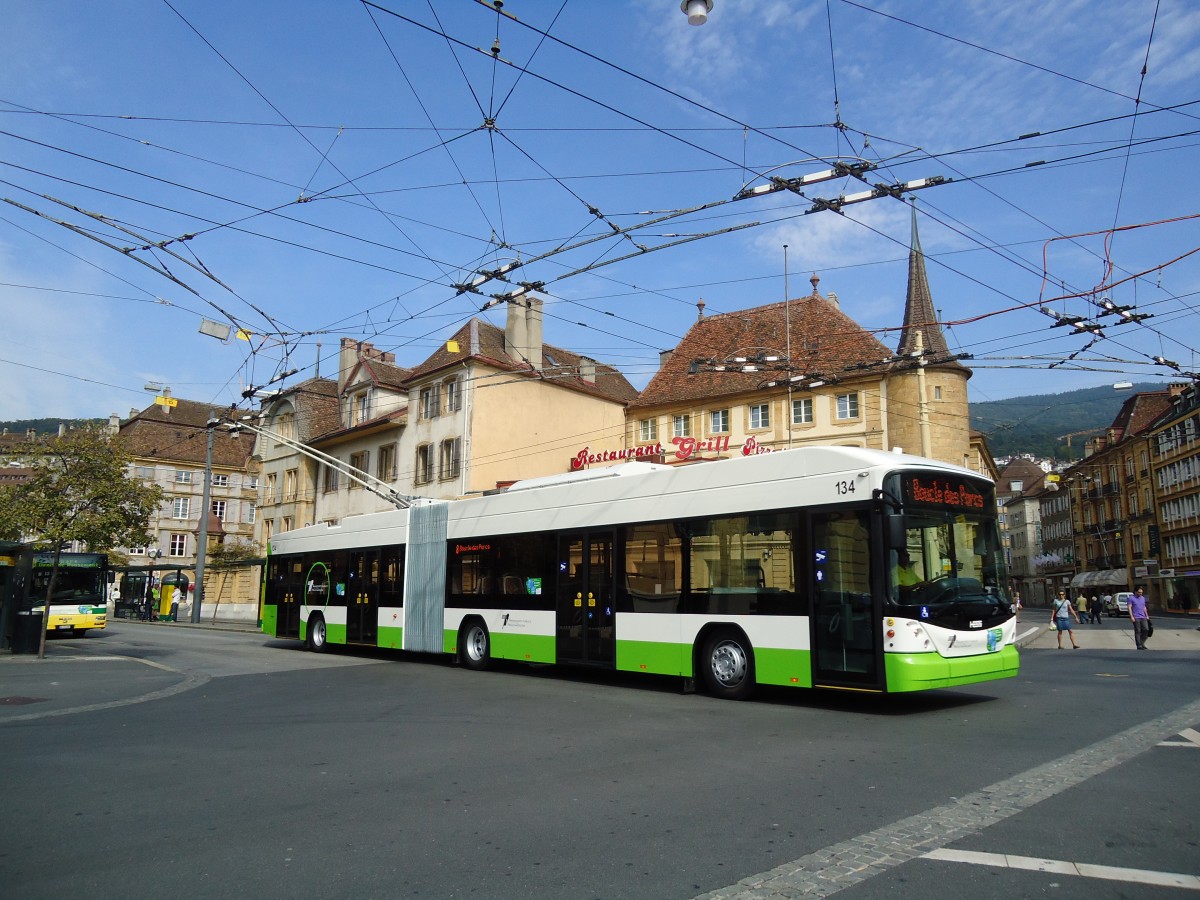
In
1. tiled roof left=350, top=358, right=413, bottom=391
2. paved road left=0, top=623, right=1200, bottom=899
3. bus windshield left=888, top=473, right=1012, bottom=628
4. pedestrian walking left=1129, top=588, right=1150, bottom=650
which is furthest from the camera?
tiled roof left=350, top=358, right=413, bottom=391

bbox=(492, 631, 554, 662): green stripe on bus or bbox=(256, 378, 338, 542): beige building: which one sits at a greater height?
bbox=(256, 378, 338, 542): beige building

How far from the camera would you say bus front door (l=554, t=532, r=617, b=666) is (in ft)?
46.8

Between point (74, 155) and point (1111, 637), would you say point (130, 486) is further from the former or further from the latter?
point (1111, 637)

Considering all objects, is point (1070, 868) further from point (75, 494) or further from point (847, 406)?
point (847, 406)

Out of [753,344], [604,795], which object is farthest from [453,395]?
[604,795]

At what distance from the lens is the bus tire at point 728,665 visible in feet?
39.6

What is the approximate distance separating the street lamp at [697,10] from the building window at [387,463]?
36.2 metres

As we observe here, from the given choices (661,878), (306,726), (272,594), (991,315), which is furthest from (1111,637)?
(661,878)

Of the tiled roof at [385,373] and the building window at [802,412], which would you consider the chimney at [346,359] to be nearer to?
the tiled roof at [385,373]

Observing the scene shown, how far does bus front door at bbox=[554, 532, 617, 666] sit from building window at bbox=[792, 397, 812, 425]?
24.2m

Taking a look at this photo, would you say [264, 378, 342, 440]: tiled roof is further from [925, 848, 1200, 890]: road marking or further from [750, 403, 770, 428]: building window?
[925, 848, 1200, 890]: road marking

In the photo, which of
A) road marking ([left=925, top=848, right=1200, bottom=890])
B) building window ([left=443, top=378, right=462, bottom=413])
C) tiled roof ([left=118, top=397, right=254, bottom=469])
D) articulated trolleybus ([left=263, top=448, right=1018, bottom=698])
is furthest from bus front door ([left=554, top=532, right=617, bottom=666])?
tiled roof ([left=118, top=397, right=254, bottom=469])

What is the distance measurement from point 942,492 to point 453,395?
30963mm

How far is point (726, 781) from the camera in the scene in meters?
7.04
